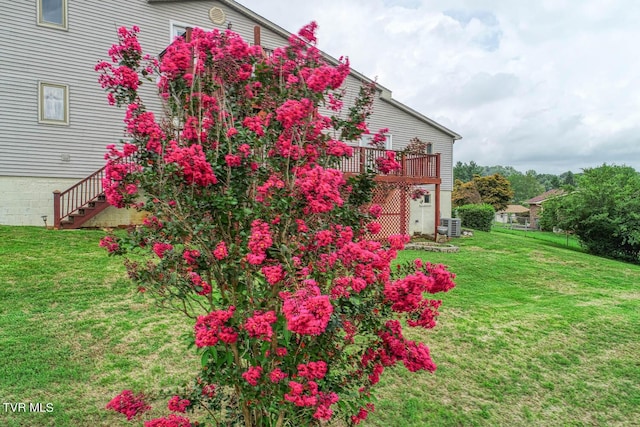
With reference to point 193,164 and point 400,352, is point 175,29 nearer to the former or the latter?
point 193,164

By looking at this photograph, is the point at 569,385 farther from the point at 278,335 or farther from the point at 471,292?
the point at 278,335

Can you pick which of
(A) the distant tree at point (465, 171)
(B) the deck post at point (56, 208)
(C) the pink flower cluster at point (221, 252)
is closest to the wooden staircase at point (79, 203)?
(B) the deck post at point (56, 208)

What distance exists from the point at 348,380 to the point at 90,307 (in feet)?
15.9

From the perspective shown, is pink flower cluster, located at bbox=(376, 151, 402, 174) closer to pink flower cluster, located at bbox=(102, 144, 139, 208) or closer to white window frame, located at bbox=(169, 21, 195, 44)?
pink flower cluster, located at bbox=(102, 144, 139, 208)

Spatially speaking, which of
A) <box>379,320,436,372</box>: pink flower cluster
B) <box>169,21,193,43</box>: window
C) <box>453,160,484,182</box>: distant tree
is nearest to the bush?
<box>169,21,193,43</box>: window

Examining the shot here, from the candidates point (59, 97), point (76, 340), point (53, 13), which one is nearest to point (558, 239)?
point (76, 340)

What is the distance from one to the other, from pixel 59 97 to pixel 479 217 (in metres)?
20.3

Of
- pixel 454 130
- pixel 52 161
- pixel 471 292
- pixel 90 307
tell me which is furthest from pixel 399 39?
pixel 90 307

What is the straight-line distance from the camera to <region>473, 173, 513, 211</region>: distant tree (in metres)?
37.2

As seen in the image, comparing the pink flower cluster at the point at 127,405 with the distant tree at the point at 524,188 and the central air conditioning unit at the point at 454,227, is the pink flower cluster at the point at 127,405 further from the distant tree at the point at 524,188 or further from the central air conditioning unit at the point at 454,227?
the distant tree at the point at 524,188

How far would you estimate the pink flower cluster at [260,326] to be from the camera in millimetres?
1880

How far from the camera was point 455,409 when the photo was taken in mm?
3883

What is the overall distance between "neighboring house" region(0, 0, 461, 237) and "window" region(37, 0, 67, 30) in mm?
24

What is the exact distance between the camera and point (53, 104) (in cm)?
1065
